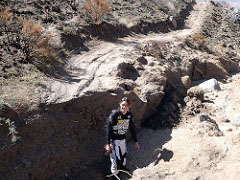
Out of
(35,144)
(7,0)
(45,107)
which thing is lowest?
(35,144)

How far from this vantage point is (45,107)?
6.40m

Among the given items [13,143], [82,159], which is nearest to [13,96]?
[13,143]

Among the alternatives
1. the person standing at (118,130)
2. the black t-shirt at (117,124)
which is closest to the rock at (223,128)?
the person standing at (118,130)

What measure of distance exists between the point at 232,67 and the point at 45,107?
37.7 ft

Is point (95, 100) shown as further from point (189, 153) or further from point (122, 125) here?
point (189, 153)

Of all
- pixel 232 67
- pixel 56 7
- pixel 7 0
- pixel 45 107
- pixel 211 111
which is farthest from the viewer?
pixel 232 67

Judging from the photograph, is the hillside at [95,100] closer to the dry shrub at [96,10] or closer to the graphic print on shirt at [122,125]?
the dry shrub at [96,10]

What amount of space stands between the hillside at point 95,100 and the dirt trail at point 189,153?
3cm

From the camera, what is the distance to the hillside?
610cm

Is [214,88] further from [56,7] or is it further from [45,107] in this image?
[56,7]

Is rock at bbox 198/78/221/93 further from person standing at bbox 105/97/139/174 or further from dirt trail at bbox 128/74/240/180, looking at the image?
person standing at bbox 105/97/139/174

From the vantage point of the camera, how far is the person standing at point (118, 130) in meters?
5.46

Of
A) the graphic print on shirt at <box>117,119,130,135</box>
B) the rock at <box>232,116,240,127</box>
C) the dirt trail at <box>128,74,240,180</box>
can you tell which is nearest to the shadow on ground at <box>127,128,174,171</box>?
the dirt trail at <box>128,74,240,180</box>

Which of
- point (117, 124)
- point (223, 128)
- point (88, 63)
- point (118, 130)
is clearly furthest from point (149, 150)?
point (88, 63)
